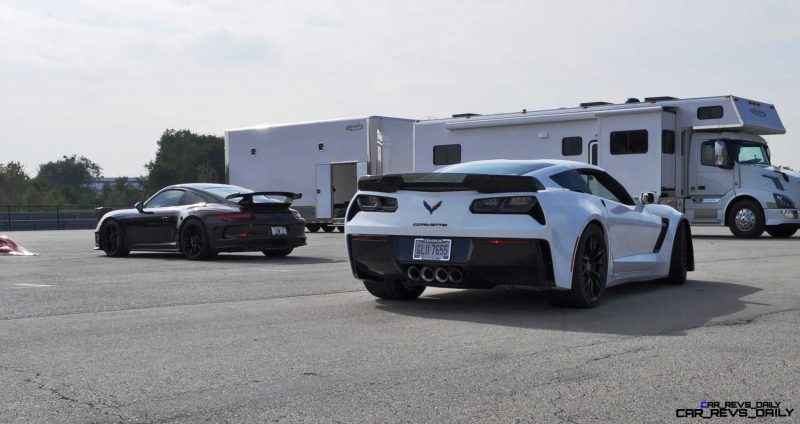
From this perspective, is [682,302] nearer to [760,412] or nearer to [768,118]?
[760,412]

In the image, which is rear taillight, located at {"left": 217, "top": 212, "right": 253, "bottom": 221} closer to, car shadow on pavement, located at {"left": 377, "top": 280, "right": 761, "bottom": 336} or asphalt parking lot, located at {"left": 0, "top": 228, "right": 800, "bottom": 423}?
asphalt parking lot, located at {"left": 0, "top": 228, "right": 800, "bottom": 423}

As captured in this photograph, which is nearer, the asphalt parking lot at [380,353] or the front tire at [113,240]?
the asphalt parking lot at [380,353]

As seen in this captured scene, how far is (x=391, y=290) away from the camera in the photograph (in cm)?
868

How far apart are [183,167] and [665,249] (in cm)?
9220

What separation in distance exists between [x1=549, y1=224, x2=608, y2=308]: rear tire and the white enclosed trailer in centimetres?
1748

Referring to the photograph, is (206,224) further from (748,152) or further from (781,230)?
(781,230)

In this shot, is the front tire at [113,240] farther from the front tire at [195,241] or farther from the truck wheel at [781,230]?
the truck wheel at [781,230]

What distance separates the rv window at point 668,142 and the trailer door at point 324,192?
375 inches

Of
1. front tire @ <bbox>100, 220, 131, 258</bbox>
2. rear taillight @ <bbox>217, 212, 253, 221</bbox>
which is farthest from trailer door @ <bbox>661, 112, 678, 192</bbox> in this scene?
front tire @ <bbox>100, 220, 131, 258</bbox>

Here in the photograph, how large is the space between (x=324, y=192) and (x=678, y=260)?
56.8 ft

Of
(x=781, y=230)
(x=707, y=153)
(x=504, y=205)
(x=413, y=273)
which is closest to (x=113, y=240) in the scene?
(x=413, y=273)

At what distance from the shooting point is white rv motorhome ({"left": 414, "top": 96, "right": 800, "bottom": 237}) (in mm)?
21312

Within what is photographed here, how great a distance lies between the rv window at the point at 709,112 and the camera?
21372 millimetres

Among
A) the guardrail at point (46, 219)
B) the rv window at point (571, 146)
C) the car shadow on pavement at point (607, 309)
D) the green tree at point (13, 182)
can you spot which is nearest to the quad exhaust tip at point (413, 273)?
the car shadow on pavement at point (607, 309)
